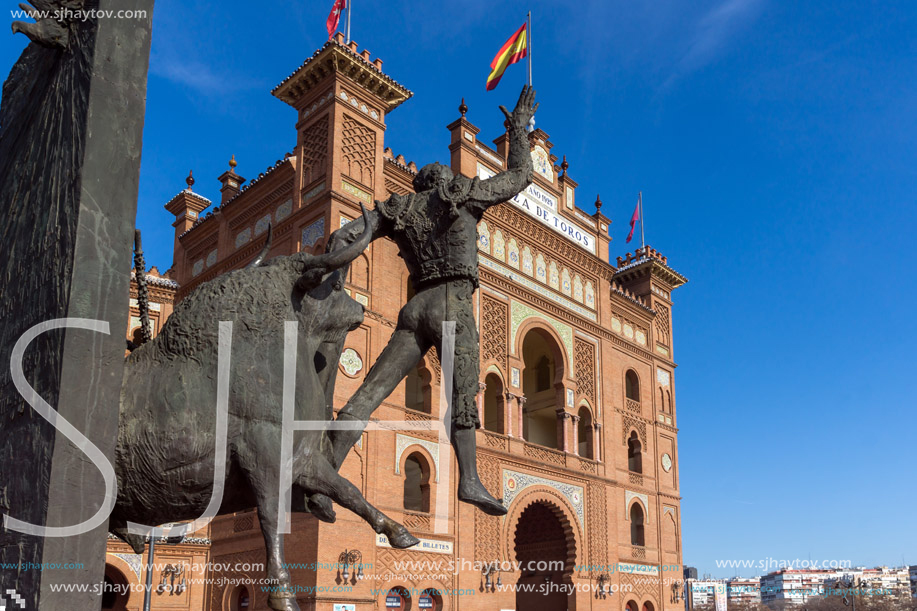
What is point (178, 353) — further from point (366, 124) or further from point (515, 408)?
point (515, 408)

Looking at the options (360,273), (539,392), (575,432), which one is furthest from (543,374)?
(360,273)

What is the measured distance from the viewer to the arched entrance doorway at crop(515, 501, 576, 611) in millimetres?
21312

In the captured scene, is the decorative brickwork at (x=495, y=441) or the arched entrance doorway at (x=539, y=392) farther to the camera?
the arched entrance doorway at (x=539, y=392)

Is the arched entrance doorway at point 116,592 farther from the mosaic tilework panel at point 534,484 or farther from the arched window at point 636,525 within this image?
the arched window at point 636,525

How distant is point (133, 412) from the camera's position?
2387mm

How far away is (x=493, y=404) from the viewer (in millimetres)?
22656

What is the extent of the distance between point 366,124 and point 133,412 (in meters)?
16.3

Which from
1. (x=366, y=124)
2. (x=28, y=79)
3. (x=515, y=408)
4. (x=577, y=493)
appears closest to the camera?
(x=28, y=79)

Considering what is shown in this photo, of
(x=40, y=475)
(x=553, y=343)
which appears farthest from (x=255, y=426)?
(x=553, y=343)

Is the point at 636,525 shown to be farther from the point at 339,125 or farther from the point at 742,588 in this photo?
the point at 742,588

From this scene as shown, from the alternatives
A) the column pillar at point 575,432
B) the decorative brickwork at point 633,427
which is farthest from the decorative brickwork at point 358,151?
the decorative brickwork at point 633,427

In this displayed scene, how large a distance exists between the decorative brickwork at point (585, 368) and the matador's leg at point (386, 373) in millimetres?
19460

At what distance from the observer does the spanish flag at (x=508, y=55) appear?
63.4 ft

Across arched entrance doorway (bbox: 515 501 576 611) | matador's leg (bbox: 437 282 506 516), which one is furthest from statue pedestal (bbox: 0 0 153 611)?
arched entrance doorway (bbox: 515 501 576 611)
